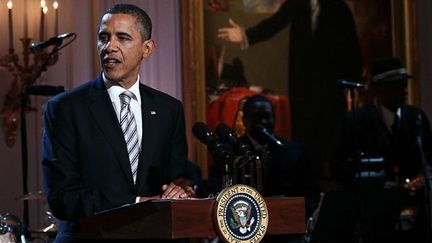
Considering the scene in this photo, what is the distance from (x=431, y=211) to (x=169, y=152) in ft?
13.3

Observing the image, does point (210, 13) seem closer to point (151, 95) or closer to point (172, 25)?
point (172, 25)

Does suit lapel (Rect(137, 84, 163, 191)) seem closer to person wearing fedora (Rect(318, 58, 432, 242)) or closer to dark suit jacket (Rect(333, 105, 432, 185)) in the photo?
person wearing fedora (Rect(318, 58, 432, 242))

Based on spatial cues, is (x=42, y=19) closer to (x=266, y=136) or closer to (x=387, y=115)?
(x=266, y=136)

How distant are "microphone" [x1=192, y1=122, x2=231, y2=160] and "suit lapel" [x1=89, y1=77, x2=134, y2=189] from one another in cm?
27

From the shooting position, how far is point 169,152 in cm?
340

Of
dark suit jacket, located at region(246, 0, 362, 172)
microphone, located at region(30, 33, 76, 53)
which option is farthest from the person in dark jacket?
microphone, located at region(30, 33, 76, 53)

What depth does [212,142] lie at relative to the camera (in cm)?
327

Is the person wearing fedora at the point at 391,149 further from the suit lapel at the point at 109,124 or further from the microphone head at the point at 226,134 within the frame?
the suit lapel at the point at 109,124

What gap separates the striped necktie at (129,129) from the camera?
10.7 ft

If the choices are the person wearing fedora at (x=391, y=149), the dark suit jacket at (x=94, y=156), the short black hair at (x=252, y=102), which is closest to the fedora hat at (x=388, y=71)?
the person wearing fedora at (x=391, y=149)

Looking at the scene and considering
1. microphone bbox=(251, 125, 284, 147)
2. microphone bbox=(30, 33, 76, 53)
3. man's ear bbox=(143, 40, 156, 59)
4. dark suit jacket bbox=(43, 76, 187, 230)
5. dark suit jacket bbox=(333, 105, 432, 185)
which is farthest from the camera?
dark suit jacket bbox=(333, 105, 432, 185)

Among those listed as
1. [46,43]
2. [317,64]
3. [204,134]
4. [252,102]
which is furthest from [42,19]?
[204,134]

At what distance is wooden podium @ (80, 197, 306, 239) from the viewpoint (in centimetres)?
281

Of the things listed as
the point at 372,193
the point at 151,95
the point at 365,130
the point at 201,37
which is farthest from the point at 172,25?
the point at 151,95
